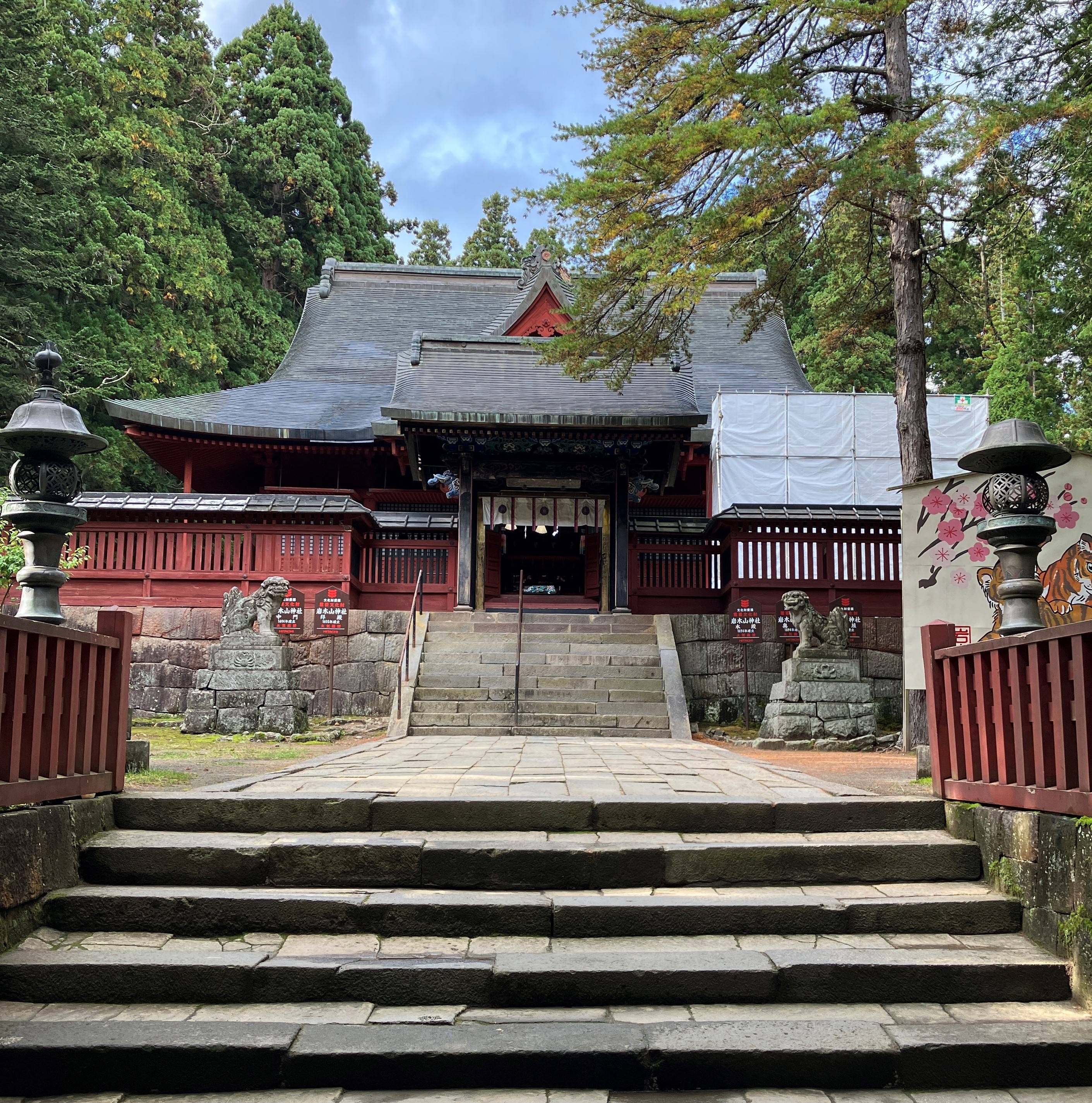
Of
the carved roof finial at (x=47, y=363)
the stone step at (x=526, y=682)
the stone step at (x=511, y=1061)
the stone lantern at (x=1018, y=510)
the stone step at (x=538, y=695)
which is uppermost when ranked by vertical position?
the carved roof finial at (x=47, y=363)

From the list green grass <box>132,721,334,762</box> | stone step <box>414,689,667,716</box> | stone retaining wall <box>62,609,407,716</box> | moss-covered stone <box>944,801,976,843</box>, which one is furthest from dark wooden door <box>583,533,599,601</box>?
moss-covered stone <box>944,801,976,843</box>

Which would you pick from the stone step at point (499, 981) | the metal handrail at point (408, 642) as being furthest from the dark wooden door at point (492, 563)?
the stone step at point (499, 981)

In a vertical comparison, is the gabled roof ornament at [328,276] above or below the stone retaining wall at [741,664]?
above

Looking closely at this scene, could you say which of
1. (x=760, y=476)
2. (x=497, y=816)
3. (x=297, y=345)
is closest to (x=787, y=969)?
(x=497, y=816)

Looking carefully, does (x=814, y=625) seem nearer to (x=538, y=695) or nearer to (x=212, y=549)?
(x=538, y=695)

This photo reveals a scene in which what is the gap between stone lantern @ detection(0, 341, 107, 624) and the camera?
4664 millimetres

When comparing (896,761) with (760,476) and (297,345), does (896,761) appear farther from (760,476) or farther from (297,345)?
(297,345)

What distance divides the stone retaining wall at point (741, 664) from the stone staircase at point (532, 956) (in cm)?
763

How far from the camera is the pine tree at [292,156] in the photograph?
29109 millimetres

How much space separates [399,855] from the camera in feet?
13.6

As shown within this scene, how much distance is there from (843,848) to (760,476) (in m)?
15.5

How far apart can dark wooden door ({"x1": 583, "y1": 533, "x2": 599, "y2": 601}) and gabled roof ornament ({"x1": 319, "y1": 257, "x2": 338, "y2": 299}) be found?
38.9 feet

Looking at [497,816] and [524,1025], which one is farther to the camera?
[497,816]

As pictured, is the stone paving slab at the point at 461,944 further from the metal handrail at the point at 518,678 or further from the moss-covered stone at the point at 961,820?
the metal handrail at the point at 518,678
